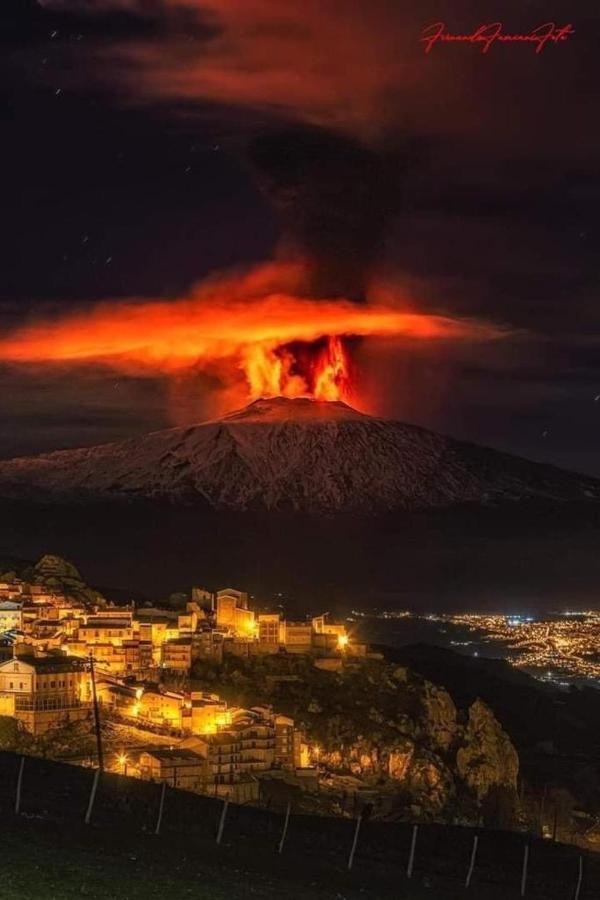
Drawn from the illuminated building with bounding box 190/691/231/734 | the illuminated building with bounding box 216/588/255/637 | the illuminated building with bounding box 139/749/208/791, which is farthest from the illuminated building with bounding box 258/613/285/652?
the illuminated building with bounding box 139/749/208/791

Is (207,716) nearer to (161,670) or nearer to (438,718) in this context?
(161,670)

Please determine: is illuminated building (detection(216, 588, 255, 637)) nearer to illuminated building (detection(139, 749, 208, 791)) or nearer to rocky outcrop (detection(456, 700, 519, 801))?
rocky outcrop (detection(456, 700, 519, 801))

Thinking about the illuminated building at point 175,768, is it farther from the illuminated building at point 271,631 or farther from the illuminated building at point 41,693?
the illuminated building at point 271,631

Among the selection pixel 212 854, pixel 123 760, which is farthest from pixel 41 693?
pixel 212 854

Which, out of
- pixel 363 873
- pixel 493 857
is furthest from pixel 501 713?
pixel 363 873

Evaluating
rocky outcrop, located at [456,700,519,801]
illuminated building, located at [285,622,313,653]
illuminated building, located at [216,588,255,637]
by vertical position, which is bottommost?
rocky outcrop, located at [456,700,519,801]

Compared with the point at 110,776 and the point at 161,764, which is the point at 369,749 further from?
the point at 110,776
